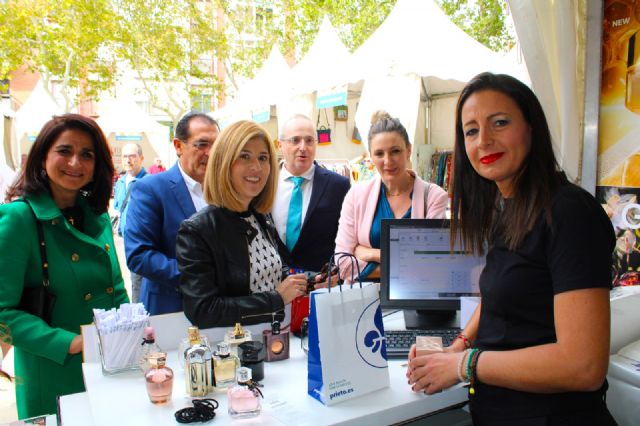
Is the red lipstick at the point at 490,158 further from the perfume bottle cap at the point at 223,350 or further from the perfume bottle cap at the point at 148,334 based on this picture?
the perfume bottle cap at the point at 148,334

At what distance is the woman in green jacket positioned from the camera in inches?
69.4

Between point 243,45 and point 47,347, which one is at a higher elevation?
point 243,45

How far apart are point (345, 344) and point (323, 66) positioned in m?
7.56

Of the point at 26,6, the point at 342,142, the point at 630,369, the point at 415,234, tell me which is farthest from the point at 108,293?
the point at 26,6

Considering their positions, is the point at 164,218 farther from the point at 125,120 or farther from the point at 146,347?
the point at 125,120

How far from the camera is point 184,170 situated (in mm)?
2812

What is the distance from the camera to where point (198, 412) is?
129cm

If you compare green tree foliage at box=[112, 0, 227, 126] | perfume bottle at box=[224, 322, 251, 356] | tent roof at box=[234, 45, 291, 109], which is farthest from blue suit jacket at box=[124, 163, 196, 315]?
green tree foliage at box=[112, 0, 227, 126]

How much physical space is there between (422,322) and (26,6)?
16.1 meters

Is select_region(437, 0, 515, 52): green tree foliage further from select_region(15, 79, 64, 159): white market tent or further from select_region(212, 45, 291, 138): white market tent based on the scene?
select_region(15, 79, 64, 159): white market tent

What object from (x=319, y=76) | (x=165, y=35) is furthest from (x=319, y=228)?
(x=165, y=35)

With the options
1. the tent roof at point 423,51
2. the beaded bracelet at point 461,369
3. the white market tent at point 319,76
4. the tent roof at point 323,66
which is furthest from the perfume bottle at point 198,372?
the tent roof at point 323,66

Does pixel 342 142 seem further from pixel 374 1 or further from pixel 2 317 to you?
pixel 2 317

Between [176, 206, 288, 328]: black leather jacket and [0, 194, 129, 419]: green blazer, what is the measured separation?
1.64 ft
